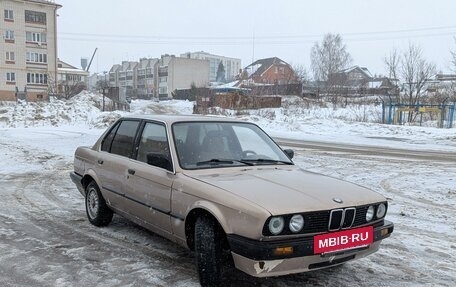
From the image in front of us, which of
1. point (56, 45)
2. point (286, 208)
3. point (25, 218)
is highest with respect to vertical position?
point (56, 45)

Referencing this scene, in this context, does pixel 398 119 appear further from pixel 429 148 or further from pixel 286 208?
pixel 286 208

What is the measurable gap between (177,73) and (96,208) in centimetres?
11100

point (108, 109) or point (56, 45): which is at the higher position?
point (56, 45)

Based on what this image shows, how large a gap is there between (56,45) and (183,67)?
51866mm

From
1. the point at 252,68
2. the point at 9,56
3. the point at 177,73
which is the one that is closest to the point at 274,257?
the point at 9,56

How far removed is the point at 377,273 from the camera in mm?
4336

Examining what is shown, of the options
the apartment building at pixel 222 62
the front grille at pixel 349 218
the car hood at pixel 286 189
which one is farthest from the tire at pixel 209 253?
the apartment building at pixel 222 62

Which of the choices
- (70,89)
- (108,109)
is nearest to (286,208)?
(108,109)

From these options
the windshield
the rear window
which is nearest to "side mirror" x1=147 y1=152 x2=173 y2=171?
the windshield

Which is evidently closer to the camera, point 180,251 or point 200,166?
point 200,166

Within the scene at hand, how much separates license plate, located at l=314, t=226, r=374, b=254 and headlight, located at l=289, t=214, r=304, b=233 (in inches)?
6.0

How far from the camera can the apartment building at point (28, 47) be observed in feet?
200

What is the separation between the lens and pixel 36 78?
63.9 metres

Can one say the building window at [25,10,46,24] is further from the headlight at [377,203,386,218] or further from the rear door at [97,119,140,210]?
the headlight at [377,203,386,218]
